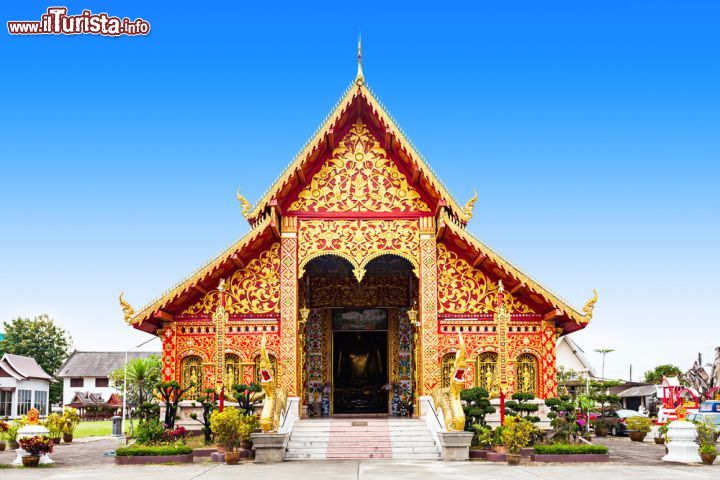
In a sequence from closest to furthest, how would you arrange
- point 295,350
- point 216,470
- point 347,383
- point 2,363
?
point 216,470
point 295,350
point 347,383
point 2,363

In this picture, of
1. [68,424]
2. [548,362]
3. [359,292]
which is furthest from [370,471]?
[68,424]

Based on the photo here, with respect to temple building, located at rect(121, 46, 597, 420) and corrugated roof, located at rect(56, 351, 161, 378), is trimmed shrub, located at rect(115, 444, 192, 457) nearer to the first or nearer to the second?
temple building, located at rect(121, 46, 597, 420)

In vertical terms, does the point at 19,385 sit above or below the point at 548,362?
below

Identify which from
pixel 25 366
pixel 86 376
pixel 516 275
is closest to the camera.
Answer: pixel 516 275

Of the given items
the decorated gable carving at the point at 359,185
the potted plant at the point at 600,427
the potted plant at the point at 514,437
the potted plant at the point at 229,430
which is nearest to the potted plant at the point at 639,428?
the potted plant at the point at 600,427

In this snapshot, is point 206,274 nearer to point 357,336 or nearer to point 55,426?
point 357,336

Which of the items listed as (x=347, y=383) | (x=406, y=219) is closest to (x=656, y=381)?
(x=347, y=383)

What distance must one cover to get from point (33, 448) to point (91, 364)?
54133mm

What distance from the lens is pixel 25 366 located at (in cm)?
5841

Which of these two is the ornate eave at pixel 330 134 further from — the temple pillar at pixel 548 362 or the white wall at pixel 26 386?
the white wall at pixel 26 386

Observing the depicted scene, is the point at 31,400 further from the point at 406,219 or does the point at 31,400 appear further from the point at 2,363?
the point at 406,219

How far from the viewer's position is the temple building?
20.4 m

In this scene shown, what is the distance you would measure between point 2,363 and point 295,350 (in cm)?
4266

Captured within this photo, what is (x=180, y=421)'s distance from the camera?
67.8 ft
